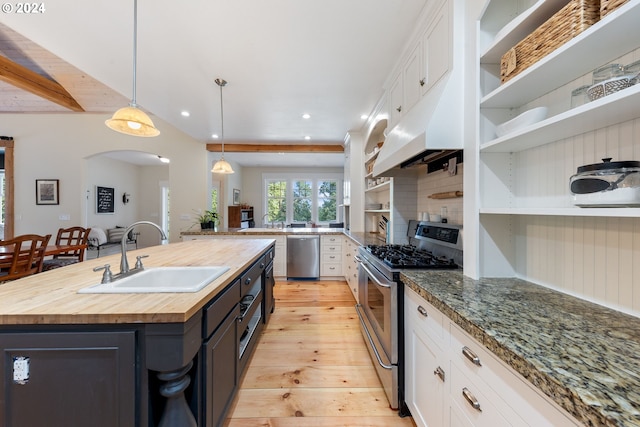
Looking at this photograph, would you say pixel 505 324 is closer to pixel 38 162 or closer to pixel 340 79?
pixel 340 79

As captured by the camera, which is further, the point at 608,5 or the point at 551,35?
the point at 551,35

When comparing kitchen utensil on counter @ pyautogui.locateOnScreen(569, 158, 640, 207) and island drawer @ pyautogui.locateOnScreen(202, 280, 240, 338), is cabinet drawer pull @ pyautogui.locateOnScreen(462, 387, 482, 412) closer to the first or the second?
kitchen utensil on counter @ pyautogui.locateOnScreen(569, 158, 640, 207)

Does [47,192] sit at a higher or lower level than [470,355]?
higher

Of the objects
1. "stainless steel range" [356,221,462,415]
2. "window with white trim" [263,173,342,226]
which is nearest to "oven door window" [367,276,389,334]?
"stainless steel range" [356,221,462,415]

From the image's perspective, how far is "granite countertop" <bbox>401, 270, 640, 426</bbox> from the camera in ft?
1.65

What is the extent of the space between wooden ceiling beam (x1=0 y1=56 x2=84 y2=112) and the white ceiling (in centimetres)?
191

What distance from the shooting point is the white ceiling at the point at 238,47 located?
5.67 feet

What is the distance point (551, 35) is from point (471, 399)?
1.41 metres

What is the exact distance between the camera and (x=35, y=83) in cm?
383

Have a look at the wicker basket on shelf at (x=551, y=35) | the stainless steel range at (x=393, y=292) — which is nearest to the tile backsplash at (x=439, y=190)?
the stainless steel range at (x=393, y=292)

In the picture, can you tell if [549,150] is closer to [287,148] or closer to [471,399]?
[471,399]

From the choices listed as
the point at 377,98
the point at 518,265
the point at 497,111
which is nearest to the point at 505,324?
the point at 518,265

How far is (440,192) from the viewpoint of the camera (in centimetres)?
222

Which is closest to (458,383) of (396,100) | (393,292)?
(393,292)
